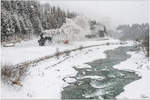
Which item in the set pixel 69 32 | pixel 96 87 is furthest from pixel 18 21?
pixel 96 87

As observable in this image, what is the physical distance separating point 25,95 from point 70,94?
2.98 metres

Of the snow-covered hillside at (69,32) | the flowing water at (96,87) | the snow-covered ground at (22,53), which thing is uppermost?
the snow-covered hillside at (69,32)

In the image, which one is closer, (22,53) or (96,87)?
(96,87)

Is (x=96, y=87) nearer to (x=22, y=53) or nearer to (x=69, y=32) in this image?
(x=22, y=53)

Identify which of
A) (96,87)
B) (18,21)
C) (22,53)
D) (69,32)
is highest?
(18,21)

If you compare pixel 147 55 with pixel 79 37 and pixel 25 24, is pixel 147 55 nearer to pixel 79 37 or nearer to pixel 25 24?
pixel 79 37

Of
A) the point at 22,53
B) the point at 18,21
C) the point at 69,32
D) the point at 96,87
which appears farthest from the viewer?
the point at 69,32

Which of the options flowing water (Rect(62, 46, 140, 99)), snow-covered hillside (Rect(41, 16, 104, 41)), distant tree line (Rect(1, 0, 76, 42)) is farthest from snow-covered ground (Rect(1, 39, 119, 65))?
distant tree line (Rect(1, 0, 76, 42))

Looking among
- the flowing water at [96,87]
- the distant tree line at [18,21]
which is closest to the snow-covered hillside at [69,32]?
the distant tree line at [18,21]

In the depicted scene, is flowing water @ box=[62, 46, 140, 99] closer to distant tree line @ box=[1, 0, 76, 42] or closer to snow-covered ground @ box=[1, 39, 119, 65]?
snow-covered ground @ box=[1, 39, 119, 65]

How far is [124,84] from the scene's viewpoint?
12.2 metres

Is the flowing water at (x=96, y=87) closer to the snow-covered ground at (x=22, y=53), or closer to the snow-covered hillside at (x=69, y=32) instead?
the snow-covered ground at (x=22, y=53)

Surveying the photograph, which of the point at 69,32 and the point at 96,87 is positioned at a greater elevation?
the point at 69,32

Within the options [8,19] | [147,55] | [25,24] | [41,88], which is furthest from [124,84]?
[25,24]
